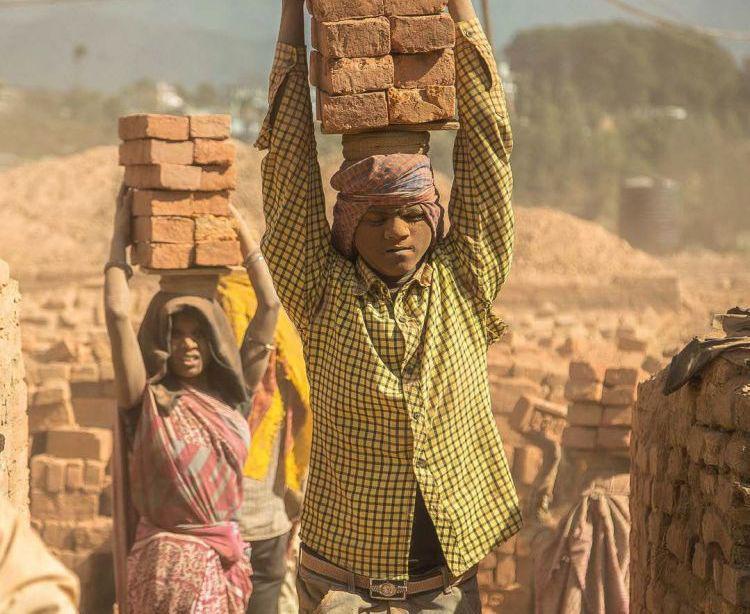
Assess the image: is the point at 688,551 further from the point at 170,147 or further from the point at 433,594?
the point at 170,147

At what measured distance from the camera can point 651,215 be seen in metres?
30.9

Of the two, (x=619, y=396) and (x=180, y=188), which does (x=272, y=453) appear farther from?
(x=619, y=396)

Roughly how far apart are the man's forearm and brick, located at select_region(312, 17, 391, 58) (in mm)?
82

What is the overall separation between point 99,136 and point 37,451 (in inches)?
1404

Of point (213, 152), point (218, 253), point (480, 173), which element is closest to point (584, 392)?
point (218, 253)

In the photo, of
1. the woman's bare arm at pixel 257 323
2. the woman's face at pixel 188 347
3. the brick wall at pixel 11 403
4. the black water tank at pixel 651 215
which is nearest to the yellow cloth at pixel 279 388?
the woman's bare arm at pixel 257 323

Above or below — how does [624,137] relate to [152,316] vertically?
above

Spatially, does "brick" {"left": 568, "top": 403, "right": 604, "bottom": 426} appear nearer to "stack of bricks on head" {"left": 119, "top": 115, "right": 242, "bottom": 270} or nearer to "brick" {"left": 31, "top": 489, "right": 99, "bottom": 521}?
"stack of bricks on head" {"left": 119, "top": 115, "right": 242, "bottom": 270}

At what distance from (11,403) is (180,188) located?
4.48 ft

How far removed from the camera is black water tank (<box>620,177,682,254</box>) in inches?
1205

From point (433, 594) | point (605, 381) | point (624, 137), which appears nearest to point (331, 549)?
point (433, 594)

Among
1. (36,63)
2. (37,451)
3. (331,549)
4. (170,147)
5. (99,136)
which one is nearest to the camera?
(331,549)

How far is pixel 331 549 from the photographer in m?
3.90

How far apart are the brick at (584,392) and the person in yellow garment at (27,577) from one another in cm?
483
